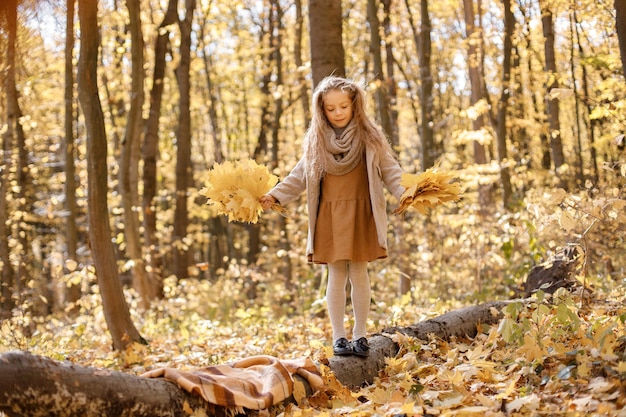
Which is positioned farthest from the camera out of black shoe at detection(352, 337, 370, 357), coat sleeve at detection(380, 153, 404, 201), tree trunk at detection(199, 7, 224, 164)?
tree trunk at detection(199, 7, 224, 164)

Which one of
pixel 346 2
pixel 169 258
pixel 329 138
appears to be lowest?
pixel 169 258

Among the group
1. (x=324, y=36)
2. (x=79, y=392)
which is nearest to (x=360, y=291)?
(x=79, y=392)

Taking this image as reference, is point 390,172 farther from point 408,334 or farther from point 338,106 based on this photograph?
point 408,334

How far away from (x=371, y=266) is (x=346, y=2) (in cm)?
818

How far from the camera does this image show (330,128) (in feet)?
17.7

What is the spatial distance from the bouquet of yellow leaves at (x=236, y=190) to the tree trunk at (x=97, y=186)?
105 inches

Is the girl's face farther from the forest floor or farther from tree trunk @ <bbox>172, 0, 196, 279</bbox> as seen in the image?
tree trunk @ <bbox>172, 0, 196, 279</bbox>

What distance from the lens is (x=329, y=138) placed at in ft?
17.4

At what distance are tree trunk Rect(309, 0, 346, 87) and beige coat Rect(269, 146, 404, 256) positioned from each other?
103 inches

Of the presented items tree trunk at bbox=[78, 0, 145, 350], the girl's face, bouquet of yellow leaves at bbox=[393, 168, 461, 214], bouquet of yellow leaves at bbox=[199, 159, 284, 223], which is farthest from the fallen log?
tree trunk at bbox=[78, 0, 145, 350]

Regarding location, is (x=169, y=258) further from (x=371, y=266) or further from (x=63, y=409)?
(x=63, y=409)

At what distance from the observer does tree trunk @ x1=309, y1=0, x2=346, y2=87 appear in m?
7.78

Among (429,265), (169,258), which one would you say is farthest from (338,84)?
(169,258)

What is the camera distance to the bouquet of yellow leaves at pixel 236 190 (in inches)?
199
